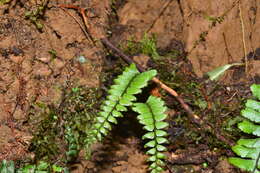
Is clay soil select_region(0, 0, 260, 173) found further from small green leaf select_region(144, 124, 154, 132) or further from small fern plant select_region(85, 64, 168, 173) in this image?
small green leaf select_region(144, 124, 154, 132)

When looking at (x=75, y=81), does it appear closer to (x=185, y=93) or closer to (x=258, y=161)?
(x=185, y=93)

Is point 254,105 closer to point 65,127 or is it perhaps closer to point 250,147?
point 250,147

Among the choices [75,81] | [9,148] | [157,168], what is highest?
[75,81]

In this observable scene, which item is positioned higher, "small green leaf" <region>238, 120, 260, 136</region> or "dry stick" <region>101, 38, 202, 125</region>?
"dry stick" <region>101, 38, 202, 125</region>

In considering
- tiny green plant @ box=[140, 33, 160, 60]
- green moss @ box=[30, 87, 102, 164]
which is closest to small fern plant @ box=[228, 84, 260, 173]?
tiny green plant @ box=[140, 33, 160, 60]

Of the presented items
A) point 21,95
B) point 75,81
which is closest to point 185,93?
point 75,81

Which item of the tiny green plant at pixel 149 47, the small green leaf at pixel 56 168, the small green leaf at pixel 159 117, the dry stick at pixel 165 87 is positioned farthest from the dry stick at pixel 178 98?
the small green leaf at pixel 56 168

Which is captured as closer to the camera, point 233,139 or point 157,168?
point 157,168

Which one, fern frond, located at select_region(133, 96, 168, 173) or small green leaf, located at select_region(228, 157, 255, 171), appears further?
fern frond, located at select_region(133, 96, 168, 173)
